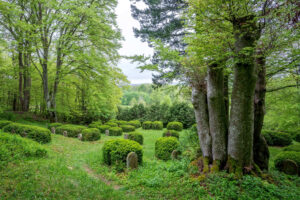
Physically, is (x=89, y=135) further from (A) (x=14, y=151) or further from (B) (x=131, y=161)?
(B) (x=131, y=161)

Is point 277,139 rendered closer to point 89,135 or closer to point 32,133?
point 89,135

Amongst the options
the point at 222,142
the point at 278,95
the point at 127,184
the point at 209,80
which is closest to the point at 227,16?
the point at 209,80

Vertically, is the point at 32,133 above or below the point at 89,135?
above

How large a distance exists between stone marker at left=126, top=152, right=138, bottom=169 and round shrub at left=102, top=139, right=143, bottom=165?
0.28 meters

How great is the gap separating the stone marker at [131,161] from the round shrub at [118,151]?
11.1 inches

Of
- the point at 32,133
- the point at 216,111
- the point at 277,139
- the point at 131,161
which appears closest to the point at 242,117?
the point at 216,111

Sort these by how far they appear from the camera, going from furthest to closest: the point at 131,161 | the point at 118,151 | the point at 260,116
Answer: the point at 118,151
the point at 131,161
the point at 260,116

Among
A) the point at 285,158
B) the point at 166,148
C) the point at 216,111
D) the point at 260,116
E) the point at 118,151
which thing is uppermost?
the point at 216,111

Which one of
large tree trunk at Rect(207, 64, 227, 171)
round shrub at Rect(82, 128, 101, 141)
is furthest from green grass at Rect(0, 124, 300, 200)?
round shrub at Rect(82, 128, 101, 141)

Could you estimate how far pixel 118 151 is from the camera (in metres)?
5.51

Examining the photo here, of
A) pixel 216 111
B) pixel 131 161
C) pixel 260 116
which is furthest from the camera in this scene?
pixel 131 161

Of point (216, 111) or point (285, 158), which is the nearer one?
point (216, 111)

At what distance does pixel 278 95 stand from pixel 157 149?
328 inches

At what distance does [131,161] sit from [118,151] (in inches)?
25.2
